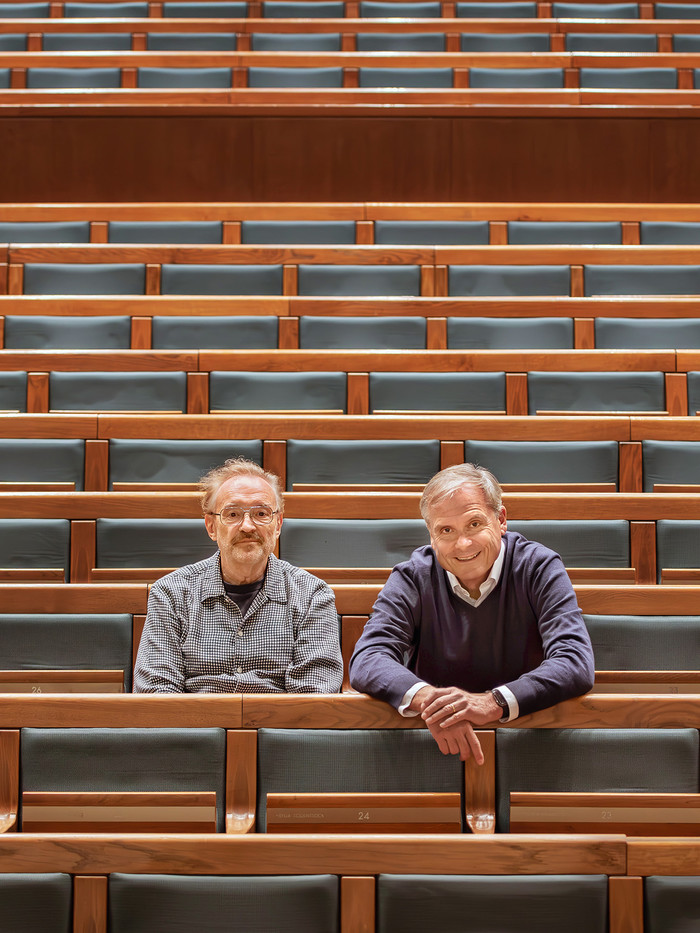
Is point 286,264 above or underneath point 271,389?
above

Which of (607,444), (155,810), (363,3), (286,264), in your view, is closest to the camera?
(155,810)

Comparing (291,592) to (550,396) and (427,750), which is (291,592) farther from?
(550,396)

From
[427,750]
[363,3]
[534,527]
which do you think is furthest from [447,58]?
[427,750]

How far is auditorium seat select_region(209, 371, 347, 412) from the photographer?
683 mm

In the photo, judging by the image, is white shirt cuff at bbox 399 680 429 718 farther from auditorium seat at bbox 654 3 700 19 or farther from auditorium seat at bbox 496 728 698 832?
auditorium seat at bbox 654 3 700 19

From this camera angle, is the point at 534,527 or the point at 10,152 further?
the point at 10,152

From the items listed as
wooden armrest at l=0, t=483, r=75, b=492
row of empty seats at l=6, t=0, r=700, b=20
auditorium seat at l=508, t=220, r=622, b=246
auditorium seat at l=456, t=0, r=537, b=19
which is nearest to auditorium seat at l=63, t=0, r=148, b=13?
row of empty seats at l=6, t=0, r=700, b=20

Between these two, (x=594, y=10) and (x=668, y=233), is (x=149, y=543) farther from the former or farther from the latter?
(x=594, y=10)

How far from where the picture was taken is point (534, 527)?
548mm

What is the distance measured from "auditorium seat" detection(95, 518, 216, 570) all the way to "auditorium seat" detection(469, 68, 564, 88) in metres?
0.71

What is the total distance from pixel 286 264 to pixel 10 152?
0.36m

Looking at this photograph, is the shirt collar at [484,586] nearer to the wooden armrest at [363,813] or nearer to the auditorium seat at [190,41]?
the wooden armrest at [363,813]

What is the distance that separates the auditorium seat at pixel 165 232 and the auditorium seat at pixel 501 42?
43 centimetres

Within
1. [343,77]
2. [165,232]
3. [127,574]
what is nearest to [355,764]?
[127,574]
